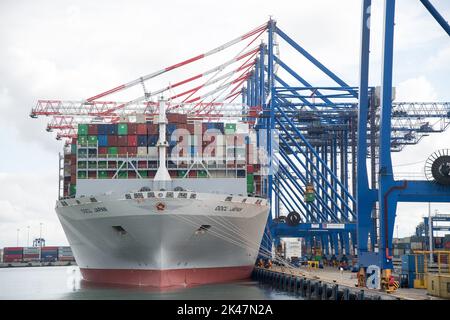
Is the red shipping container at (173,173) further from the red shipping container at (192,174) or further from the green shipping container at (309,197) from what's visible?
the green shipping container at (309,197)

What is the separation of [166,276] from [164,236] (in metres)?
2.02

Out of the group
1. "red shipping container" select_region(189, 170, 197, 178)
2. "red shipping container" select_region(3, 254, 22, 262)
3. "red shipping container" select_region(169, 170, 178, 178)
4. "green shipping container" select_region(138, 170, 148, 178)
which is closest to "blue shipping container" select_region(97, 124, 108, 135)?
"green shipping container" select_region(138, 170, 148, 178)

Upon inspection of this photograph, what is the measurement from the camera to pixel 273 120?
48281mm

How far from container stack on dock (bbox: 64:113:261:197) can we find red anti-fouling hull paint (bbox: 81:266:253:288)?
593 centimetres

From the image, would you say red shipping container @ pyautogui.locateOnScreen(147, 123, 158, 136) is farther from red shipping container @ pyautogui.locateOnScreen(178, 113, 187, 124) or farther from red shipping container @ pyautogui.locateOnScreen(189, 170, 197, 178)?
red shipping container @ pyautogui.locateOnScreen(189, 170, 197, 178)

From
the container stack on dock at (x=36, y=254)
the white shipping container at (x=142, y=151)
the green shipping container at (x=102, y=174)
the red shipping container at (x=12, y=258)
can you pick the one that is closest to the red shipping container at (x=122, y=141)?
the white shipping container at (x=142, y=151)

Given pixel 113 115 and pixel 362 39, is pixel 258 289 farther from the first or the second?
pixel 113 115

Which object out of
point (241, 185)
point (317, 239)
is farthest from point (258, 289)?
point (317, 239)

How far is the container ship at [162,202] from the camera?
32.3m

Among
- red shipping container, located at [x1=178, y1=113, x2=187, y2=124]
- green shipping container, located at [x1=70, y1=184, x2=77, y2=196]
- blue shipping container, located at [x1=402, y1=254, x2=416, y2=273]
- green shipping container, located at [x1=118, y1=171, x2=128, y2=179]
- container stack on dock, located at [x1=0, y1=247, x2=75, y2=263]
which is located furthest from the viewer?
container stack on dock, located at [x1=0, y1=247, x2=75, y2=263]

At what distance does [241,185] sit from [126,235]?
28.2 ft

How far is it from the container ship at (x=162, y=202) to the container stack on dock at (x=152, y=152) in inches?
2.4

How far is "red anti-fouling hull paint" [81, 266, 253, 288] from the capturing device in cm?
3203

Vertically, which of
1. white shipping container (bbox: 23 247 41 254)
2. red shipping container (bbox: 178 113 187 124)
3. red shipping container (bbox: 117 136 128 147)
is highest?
red shipping container (bbox: 178 113 187 124)
